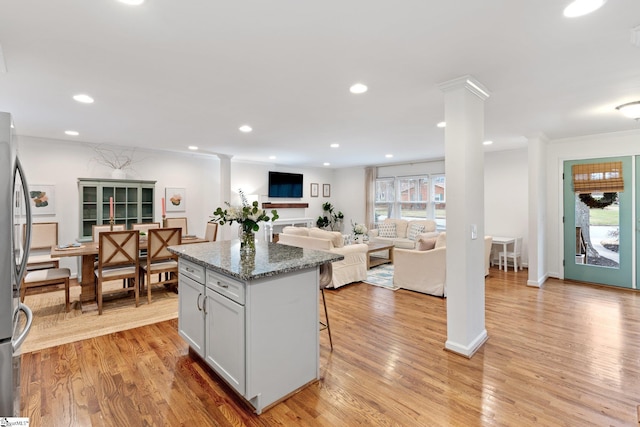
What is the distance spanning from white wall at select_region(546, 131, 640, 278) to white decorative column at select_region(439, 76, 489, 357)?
3.53 m

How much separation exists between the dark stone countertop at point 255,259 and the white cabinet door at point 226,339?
226 millimetres

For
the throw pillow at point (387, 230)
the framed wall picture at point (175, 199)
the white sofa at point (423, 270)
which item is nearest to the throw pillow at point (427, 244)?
the white sofa at point (423, 270)

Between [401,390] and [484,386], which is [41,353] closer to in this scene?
[401,390]

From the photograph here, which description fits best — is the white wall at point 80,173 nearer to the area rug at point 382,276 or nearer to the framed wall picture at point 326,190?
the framed wall picture at point 326,190

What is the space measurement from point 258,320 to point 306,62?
1.89 metres

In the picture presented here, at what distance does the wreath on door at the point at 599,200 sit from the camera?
4793 millimetres

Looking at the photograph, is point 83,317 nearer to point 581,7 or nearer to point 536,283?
point 581,7

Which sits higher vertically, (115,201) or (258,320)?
(115,201)

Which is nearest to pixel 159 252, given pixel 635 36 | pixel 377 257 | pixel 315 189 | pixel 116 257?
pixel 116 257

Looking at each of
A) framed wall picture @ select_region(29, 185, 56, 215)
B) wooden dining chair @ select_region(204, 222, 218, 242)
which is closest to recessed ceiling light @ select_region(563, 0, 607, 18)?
wooden dining chair @ select_region(204, 222, 218, 242)

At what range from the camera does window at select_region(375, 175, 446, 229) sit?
25.0 feet

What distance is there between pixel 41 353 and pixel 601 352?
16.5 ft

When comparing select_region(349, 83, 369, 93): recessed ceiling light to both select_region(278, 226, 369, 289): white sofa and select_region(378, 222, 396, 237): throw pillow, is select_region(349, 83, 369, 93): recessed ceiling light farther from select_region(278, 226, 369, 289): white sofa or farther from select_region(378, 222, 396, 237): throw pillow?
select_region(378, 222, 396, 237): throw pillow

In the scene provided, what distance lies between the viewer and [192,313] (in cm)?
257
